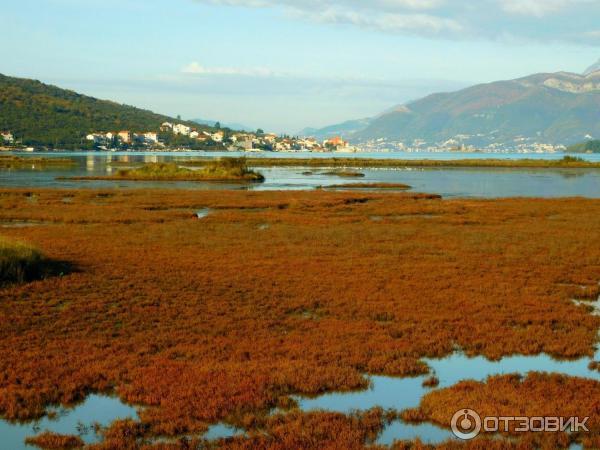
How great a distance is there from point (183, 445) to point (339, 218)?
1432 inches

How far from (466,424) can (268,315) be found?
8.19 metres

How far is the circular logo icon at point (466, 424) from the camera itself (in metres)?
11.1

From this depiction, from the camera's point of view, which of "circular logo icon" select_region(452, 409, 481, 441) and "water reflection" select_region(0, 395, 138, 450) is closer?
"water reflection" select_region(0, 395, 138, 450)

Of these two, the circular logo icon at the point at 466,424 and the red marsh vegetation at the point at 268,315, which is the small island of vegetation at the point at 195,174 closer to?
the red marsh vegetation at the point at 268,315

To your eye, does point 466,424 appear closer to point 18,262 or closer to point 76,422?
point 76,422

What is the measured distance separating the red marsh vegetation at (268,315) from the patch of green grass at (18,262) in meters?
0.90

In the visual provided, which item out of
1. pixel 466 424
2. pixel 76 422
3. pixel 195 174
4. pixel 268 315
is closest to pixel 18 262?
pixel 268 315

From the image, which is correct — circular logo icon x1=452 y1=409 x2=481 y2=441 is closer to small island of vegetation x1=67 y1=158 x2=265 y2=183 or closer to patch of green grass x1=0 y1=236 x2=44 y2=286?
patch of green grass x1=0 y1=236 x2=44 y2=286

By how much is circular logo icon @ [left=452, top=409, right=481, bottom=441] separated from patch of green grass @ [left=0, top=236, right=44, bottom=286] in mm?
16250

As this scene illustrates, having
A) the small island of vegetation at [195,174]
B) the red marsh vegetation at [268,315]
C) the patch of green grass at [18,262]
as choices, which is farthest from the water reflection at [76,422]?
the small island of vegetation at [195,174]

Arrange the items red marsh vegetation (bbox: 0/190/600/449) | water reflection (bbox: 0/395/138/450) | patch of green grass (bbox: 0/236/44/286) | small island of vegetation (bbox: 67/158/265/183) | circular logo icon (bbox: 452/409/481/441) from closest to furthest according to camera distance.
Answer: water reflection (bbox: 0/395/138/450) < circular logo icon (bbox: 452/409/481/441) < red marsh vegetation (bbox: 0/190/600/449) < patch of green grass (bbox: 0/236/44/286) < small island of vegetation (bbox: 67/158/265/183)

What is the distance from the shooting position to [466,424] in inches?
453

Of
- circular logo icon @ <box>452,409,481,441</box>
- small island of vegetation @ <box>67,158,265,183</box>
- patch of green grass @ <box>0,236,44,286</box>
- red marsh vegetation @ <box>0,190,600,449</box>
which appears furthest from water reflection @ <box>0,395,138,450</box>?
small island of vegetation @ <box>67,158,265,183</box>

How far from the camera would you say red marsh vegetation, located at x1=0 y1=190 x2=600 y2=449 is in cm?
1228
